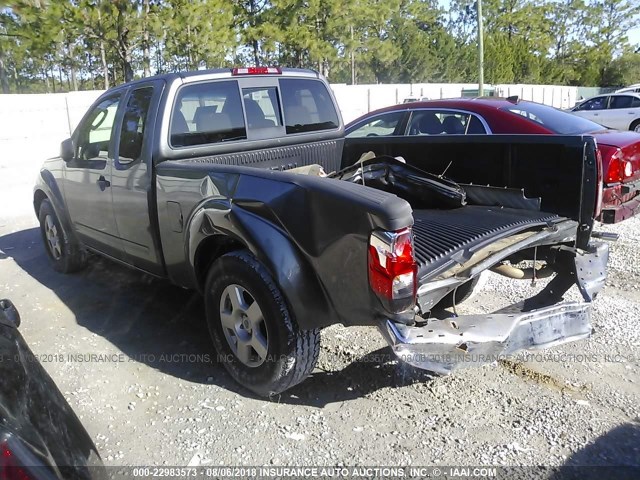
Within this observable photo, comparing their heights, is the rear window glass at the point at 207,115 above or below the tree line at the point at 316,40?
below

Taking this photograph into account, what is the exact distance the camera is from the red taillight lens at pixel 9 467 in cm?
142

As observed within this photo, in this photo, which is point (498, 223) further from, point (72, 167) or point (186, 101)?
point (72, 167)

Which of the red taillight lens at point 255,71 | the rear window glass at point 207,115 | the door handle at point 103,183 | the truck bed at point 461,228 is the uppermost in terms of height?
the red taillight lens at point 255,71

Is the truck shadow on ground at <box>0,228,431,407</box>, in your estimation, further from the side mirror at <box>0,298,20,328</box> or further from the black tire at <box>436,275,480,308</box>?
the side mirror at <box>0,298,20,328</box>

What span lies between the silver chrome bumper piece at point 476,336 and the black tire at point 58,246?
3962 mm

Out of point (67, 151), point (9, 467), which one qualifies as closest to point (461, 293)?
point (9, 467)

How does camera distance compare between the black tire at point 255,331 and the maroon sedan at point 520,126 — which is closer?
the black tire at point 255,331

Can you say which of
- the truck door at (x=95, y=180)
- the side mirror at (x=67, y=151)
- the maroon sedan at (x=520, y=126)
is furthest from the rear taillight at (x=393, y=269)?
the side mirror at (x=67, y=151)

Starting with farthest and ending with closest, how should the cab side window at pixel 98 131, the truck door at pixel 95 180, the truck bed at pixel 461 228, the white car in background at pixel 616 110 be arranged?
the white car in background at pixel 616 110, the cab side window at pixel 98 131, the truck door at pixel 95 180, the truck bed at pixel 461 228

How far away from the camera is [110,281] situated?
550 cm

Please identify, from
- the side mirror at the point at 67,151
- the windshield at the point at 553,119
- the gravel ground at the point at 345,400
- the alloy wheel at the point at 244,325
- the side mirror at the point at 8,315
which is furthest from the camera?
the windshield at the point at 553,119

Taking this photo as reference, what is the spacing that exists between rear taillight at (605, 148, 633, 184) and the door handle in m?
4.71

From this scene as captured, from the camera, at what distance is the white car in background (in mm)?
17578

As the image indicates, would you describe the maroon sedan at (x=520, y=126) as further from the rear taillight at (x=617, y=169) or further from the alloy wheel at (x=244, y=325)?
the alloy wheel at (x=244, y=325)
